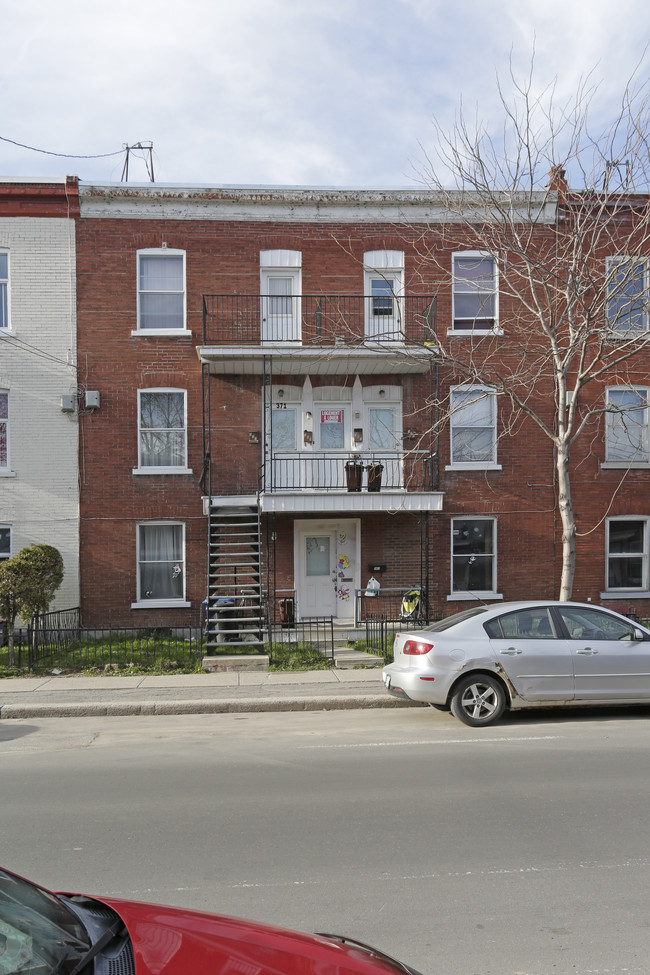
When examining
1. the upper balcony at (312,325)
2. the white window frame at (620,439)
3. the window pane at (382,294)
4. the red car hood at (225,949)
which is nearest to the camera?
the red car hood at (225,949)

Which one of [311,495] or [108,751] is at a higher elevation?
[311,495]

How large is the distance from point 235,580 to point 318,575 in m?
2.63

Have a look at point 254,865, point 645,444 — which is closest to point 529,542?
point 645,444

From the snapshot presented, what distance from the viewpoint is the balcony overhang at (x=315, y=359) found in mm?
16141

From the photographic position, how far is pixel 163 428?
17.6 meters

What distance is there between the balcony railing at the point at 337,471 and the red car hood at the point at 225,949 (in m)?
14.3

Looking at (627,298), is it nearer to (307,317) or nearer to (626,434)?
(626,434)

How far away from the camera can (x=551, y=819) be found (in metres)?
6.04

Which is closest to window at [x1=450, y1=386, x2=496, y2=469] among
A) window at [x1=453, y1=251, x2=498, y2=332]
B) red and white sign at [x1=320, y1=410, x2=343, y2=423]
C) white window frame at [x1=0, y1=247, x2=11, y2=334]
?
window at [x1=453, y1=251, x2=498, y2=332]

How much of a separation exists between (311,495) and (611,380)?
7572mm

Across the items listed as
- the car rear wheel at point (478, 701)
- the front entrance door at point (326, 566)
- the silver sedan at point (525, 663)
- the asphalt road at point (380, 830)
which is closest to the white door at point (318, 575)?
the front entrance door at point (326, 566)

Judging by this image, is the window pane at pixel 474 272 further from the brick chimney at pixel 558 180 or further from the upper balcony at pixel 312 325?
the brick chimney at pixel 558 180

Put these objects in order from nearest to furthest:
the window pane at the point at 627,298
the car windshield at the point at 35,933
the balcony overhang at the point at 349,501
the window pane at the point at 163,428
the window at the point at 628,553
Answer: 1. the car windshield at the point at 35,933
2. the window pane at the point at 627,298
3. the balcony overhang at the point at 349,501
4. the window pane at the point at 163,428
5. the window at the point at 628,553

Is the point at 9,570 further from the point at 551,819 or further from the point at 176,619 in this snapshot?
the point at 551,819
